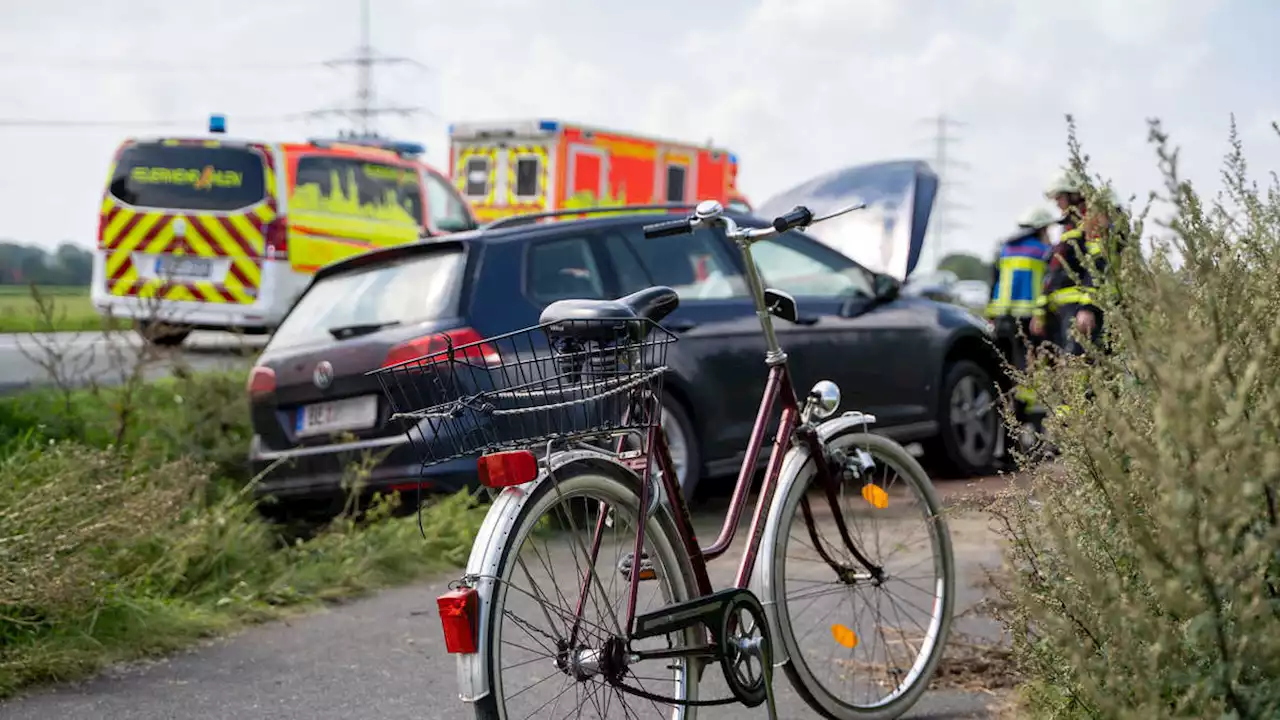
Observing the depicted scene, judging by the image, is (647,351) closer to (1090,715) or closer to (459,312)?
(1090,715)

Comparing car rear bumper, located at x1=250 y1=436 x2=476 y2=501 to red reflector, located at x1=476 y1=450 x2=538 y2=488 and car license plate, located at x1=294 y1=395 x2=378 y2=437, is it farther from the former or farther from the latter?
red reflector, located at x1=476 y1=450 x2=538 y2=488

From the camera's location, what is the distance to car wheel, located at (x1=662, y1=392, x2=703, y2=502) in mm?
7176

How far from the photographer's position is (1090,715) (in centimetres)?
311

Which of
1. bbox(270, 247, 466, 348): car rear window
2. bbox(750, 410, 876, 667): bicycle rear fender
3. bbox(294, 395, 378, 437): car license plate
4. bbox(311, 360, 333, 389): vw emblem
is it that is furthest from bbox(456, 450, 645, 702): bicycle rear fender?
bbox(311, 360, 333, 389): vw emblem

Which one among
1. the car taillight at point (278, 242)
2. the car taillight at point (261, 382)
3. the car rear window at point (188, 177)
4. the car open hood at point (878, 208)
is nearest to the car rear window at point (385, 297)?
the car taillight at point (261, 382)

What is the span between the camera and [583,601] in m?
3.26

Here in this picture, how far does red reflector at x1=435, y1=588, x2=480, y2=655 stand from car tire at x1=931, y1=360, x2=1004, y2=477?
622 centimetres

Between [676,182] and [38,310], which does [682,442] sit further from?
[676,182]

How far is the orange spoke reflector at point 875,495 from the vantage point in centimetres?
429

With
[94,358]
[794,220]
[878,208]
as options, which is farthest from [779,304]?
[94,358]

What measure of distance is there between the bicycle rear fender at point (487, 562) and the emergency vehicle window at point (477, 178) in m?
18.3

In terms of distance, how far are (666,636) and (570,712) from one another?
1.03ft

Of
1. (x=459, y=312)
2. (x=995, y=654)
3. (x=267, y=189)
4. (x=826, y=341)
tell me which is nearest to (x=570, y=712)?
(x=995, y=654)

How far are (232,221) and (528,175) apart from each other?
7062 mm
